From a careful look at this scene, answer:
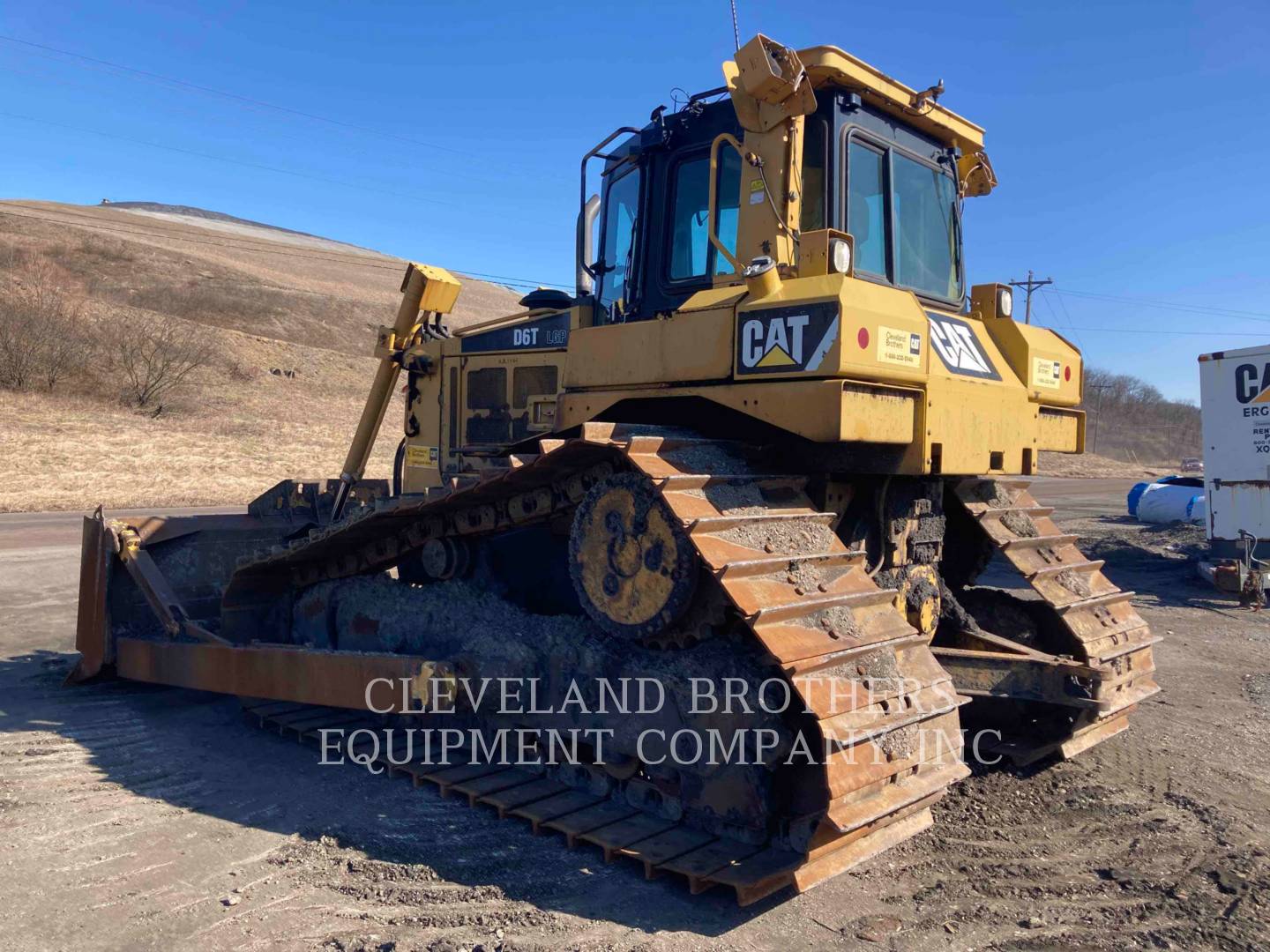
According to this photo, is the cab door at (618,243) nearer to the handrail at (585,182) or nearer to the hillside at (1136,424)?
the handrail at (585,182)

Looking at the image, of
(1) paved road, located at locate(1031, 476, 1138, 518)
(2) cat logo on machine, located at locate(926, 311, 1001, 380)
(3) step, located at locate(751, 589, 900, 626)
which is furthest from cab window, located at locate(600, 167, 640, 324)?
(1) paved road, located at locate(1031, 476, 1138, 518)

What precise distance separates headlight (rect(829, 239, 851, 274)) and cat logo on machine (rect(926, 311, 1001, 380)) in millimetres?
459

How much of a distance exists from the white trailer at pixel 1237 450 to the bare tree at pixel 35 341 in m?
27.9

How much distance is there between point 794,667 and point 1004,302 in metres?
3.01

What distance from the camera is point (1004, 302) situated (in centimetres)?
536

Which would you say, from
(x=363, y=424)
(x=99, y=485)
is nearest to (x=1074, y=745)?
(x=363, y=424)

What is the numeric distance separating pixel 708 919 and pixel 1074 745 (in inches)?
100

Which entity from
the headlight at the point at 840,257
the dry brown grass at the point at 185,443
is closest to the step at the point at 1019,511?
the headlight at the point at 840,257

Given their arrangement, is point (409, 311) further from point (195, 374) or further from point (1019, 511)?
point (195, 374)

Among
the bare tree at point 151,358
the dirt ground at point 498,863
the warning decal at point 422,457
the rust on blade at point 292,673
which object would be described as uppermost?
the bare tree at point 151,358

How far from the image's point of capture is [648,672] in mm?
4234

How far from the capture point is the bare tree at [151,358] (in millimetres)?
28250

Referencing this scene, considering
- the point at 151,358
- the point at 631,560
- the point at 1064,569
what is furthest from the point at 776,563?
the point at 151,358

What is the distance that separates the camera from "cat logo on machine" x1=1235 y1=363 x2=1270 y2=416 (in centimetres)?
1145
